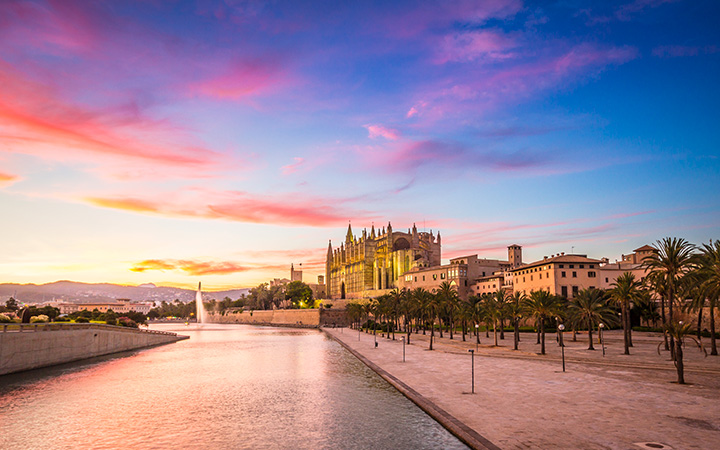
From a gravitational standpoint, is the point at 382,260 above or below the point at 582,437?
above

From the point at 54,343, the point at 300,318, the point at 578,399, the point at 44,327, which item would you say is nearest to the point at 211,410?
the point at 578,399

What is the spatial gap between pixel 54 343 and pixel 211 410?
89.0ft

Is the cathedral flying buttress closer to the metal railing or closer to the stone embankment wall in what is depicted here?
the stone embankment wall

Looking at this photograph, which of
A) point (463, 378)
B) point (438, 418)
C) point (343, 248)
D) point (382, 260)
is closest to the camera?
point (438, 418)

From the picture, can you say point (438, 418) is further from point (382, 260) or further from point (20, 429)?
point (382, 260)

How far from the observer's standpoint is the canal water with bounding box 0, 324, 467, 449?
1731cm

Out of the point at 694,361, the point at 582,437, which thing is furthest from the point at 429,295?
the point at 582,437

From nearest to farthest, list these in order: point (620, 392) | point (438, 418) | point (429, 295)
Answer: point (438, 418) → point (620, 392) → point (429, 295)

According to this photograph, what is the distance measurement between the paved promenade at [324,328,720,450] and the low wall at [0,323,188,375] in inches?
1104

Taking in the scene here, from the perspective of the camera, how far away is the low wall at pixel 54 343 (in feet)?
117

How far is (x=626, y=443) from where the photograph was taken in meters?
13.9

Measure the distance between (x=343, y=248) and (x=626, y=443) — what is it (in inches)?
6926

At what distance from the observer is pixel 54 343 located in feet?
137

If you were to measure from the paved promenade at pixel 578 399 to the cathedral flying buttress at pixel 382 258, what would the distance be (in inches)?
4322
